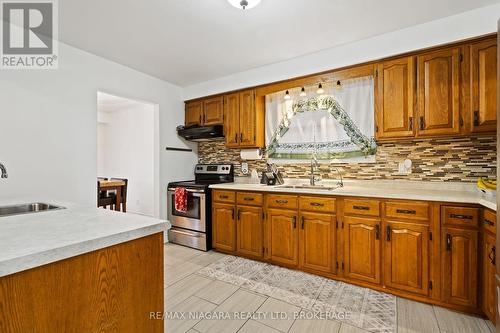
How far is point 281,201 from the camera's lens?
2.71 m

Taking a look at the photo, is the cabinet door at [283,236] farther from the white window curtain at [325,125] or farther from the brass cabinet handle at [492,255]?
the brass cabinet handle at [492,255]

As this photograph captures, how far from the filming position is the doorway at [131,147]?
5.00m

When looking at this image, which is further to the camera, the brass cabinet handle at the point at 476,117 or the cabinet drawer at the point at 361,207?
the cabinet drawer at the point at 361,207

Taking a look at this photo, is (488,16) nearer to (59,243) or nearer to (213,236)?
(59,243)

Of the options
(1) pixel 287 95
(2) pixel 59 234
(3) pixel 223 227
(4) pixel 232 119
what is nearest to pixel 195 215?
(3) pixel 223 227

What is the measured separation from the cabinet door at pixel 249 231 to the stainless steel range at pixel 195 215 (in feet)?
1.63

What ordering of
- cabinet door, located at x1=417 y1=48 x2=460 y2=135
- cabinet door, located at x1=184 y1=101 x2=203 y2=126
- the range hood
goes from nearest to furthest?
cabinet door, located at x1=417 y1=48 x2=460 y2=135 → the range hood → cabinet door, located at x1=184 y1=101 x2=203 y2=126

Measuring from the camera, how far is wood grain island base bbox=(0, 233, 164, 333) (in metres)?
0.75

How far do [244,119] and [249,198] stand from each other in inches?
44.7

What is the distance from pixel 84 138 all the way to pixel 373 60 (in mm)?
3201

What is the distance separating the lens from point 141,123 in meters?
5.15

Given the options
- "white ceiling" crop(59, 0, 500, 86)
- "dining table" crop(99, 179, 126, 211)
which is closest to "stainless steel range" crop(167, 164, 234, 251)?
"dining table" crop(99, 179, 126, 211)

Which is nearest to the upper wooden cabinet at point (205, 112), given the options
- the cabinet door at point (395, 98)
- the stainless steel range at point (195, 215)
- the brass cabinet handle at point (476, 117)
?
the stainless steel range at point (195, 215)

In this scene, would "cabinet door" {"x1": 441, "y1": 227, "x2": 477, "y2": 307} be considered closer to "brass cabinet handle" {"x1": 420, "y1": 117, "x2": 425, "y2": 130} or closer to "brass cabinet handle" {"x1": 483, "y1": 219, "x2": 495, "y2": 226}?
"brass cabinet handle" {"x1": 483, "y1": 219, "x2": 495, "y2": 226}
